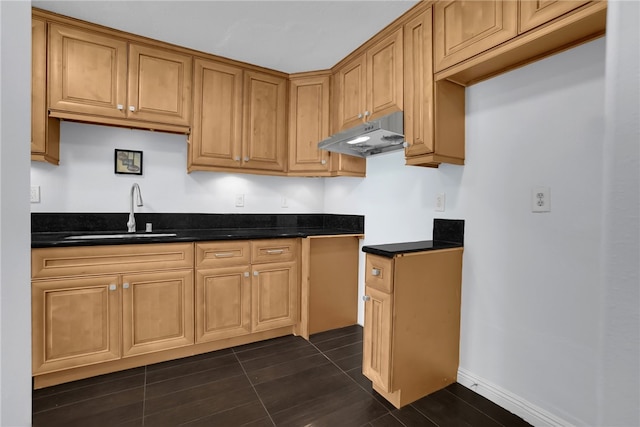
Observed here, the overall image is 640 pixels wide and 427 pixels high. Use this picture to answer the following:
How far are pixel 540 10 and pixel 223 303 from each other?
2.54 metres

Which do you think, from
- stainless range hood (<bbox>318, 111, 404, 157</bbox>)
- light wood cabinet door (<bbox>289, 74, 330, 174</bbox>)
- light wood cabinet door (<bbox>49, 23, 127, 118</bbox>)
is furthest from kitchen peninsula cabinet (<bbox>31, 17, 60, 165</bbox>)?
stainless range hood (<bbox>318, 111, 404, 157</bbox>)

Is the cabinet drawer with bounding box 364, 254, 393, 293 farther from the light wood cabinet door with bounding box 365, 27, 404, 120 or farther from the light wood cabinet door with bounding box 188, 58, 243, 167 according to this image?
the light wood cabinet door with bounding box 188, 58, 243, 167

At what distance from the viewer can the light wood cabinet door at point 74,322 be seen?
Answer: 1752mm

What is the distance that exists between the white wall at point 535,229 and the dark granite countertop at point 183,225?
1.18 meters

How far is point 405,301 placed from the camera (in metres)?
1.68

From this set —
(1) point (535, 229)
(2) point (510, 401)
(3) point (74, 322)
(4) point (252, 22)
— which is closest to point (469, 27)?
(1) point (535, 229)

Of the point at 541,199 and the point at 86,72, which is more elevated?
the point at 86,72

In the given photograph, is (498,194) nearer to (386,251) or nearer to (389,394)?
(386,251)

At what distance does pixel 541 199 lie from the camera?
5.14 feet

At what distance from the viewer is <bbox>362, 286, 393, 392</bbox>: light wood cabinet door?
1.65m

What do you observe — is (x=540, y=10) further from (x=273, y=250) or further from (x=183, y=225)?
(x=183, y=225)

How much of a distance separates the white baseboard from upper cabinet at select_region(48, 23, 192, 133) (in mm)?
2730

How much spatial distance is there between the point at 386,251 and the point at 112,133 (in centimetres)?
234

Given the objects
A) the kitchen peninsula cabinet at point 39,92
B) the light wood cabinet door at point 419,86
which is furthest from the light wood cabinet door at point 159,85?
the light wood cabinet door at point 419,86
